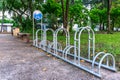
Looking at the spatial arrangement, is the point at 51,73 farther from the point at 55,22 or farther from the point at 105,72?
the point at 55,22

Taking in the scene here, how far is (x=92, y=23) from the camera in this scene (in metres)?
26.2

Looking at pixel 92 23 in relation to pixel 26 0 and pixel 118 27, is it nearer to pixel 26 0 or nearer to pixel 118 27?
pixel 118 27

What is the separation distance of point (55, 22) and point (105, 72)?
16892mm

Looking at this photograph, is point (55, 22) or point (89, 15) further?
point (89, 15)

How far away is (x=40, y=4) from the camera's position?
928 inches

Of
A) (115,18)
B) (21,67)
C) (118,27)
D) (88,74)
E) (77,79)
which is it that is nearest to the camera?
(77,79)

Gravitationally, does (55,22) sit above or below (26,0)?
below

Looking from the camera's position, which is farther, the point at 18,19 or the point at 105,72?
the point at 18,19

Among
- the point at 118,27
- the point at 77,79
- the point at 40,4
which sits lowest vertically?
Result: the point at 77,79

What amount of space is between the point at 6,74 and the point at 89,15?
67.4 ft

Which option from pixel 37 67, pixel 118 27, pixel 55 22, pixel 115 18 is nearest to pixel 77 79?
pixel 37 67

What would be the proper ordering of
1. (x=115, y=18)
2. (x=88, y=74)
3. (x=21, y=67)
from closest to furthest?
(x=88, y=74)
(x=21, y=67)
(x=115, y=18)

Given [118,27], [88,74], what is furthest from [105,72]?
[118,27]

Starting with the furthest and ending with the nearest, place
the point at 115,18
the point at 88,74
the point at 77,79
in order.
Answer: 1. the point at 115,18
2. the point at 88,74
3. the point at 77,79
